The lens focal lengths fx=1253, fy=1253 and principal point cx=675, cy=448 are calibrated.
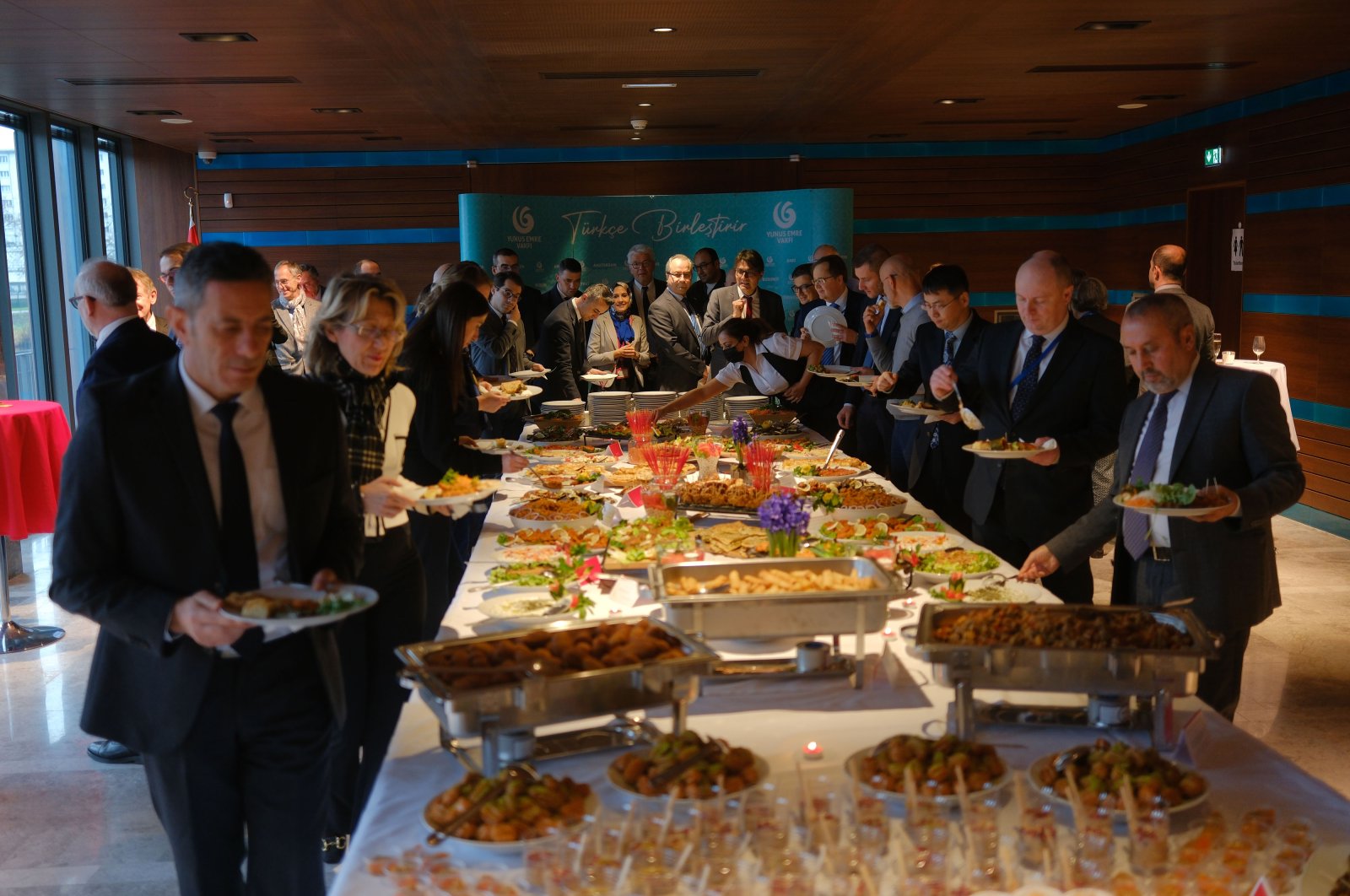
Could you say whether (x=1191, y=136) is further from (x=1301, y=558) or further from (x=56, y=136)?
(x=56, y=136)

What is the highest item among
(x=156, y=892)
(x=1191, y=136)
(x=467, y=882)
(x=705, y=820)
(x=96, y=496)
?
(x=1191, y=136)

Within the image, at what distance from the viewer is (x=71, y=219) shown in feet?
32.9

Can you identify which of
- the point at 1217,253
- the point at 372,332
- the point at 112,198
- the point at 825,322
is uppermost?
the point at 112,198

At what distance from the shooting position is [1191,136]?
400 inches

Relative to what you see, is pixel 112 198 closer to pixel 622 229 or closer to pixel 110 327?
pixel 622 229

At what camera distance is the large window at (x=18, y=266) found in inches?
334

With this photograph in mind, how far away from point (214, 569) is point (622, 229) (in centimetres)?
898

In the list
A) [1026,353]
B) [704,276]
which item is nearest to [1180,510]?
[1026,353]

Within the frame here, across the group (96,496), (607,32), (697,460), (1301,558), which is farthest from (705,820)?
(1301,558)

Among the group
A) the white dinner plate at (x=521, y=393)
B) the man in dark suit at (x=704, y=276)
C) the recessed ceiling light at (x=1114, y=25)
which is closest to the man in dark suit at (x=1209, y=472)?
the white dinner plate at (x=521, y=393)

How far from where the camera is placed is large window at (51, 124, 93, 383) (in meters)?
9.80

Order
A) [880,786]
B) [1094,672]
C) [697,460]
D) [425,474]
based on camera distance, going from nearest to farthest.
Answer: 1. [880,786]
2. [1094,672]
3. [425,474]
4. [697,460]

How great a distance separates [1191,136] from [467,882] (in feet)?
33.0

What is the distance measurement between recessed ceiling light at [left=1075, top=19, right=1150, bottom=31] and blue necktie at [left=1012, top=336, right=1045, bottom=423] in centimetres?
300
